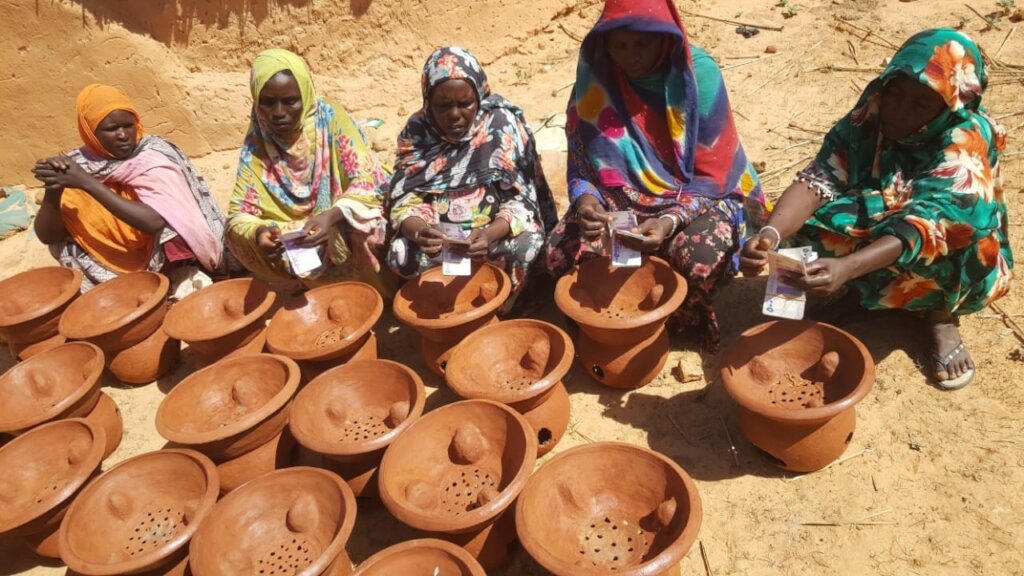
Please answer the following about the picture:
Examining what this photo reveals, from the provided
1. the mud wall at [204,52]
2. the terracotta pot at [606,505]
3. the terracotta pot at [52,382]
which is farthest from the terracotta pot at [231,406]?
the mud wall at [204,52]

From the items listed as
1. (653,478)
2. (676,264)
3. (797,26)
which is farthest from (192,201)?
(797,26)

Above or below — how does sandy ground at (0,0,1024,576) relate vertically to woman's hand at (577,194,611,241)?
below

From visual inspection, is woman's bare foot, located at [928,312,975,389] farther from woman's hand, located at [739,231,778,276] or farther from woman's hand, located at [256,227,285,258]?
woman's hand, located at [256,227,285,258]

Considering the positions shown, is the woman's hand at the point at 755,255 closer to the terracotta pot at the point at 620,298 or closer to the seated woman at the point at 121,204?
the terracotta pot at the point at 620,298

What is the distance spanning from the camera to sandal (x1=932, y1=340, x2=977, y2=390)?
278cm

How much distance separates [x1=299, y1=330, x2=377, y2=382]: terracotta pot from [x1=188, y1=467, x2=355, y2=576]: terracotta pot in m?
0.81

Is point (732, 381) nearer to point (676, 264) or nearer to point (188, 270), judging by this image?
point (676, 264)

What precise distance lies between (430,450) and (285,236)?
1522mm

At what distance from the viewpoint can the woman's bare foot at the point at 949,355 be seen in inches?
110

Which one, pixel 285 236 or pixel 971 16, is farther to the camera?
pixel 971 16

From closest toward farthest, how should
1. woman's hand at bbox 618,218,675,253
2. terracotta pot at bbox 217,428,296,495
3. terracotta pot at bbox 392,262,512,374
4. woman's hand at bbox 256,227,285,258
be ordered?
terracotta pot at bbox 217,428,296,495, woman's hand at bbox 618,218,675,253, terracotta pot at bbox 392,262,512,374, woman's hand at bbox 256,227,285,258

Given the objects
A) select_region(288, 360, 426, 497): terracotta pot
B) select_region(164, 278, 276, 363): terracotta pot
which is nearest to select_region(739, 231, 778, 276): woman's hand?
select_region(288, 360, 426, 497): terracotta pot

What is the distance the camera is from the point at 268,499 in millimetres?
2418

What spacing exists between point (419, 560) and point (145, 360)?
2449 mm
